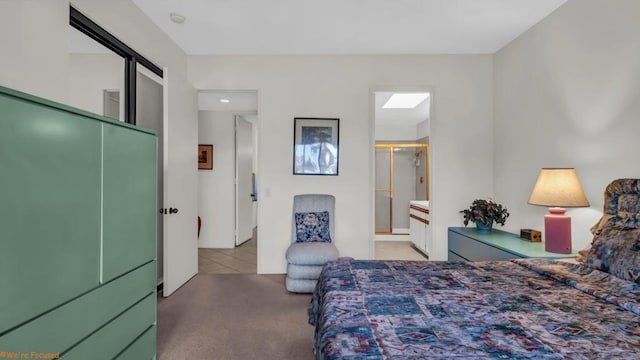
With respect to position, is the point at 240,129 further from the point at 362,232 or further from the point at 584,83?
the point at 584,83

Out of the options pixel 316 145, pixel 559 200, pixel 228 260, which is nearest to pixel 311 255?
pixel 316 145

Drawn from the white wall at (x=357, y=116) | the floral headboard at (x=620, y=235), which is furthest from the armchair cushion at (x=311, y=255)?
the floral headboard at (x=620, y=235)

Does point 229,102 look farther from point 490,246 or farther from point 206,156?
point 490,246

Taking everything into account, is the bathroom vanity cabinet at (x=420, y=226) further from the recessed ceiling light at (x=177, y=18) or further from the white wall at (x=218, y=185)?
the recessed ceiling light at (x=177, y=18)

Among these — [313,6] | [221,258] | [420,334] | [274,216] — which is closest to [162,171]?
[274,216]

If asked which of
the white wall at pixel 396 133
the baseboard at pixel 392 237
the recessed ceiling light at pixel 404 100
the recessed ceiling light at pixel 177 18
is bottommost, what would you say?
the baseboard at pixel 392 237

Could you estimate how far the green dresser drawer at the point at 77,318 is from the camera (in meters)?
1.01

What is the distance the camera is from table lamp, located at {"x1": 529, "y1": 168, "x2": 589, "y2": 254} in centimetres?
222

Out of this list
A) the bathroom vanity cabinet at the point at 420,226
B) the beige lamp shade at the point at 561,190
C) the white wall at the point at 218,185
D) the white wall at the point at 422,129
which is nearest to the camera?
the beige lamp shade at the point at 561,190

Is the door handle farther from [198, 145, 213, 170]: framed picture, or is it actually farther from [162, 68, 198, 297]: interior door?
[198, 145, 213, 170]: framed picture

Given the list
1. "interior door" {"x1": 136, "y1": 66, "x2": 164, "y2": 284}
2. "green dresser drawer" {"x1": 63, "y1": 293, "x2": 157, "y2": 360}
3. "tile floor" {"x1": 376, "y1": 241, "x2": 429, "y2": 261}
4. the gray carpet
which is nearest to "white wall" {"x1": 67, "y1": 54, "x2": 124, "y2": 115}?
"interior door" {"x1": 136, "y1": 66, "x2": 164, "y2": 284}

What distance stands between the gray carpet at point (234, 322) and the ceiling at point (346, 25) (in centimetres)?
278

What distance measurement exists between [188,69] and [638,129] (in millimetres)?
4303

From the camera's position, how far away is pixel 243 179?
5520mm
